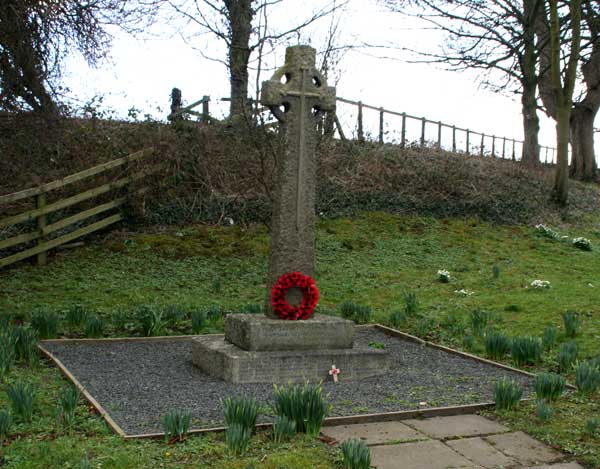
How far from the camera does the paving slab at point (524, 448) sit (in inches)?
195

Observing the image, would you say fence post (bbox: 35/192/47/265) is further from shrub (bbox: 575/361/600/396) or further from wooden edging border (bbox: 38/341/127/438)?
shrub (bbox: 575/361/600/396)

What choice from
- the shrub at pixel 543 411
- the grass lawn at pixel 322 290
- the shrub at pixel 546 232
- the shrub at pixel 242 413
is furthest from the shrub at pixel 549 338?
the shrub at pixel 546 232

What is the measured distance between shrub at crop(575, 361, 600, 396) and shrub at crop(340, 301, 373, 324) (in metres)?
3.73

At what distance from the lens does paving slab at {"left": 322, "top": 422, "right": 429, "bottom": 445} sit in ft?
17.1

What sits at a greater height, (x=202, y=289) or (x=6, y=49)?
(x=6, y=49)

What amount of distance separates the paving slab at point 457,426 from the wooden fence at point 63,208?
8.64 metres

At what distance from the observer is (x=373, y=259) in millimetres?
14484

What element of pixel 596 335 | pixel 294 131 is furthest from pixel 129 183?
pixel 596 335

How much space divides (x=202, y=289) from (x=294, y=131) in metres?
5.04

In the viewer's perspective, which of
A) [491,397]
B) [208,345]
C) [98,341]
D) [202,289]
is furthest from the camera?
[202,289]

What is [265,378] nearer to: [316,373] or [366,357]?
[316,373]

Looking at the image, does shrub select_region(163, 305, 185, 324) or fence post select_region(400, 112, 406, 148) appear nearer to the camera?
shrub select_region(163, 305, 185, 324)

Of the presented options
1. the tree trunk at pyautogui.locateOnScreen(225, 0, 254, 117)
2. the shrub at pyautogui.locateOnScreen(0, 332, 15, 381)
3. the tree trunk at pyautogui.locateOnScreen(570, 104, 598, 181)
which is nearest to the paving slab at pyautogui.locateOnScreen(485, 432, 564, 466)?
the shrub at pyautogui.locateOnScreen(0, 332, 15, 381)

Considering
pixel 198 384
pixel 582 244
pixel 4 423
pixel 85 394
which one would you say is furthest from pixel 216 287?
pixel 582 244
